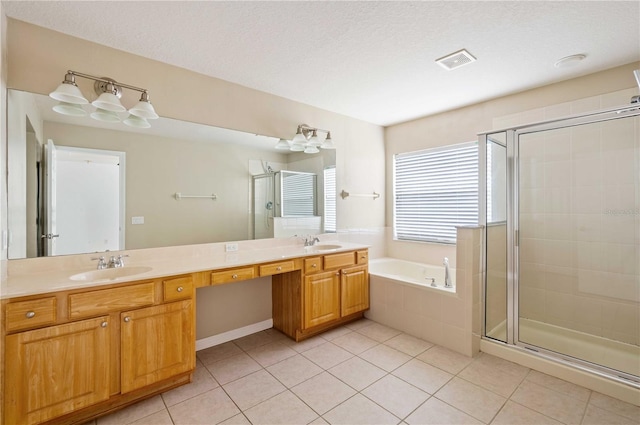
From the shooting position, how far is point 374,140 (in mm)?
4141

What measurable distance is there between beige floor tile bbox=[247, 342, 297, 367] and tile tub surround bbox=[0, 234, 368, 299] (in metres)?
0.86

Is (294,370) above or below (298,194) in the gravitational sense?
below

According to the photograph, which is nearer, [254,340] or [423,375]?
[423,375]

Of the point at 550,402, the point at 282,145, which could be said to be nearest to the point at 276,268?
the point at 282,145

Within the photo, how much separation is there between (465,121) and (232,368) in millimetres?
3516

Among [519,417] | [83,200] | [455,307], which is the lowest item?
[519,417]

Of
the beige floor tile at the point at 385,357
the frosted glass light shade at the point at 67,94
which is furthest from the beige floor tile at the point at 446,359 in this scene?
the frosted glass light shade at the point at 67,94

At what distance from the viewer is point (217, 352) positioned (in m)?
2.63

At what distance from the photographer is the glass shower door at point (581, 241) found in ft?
7.78

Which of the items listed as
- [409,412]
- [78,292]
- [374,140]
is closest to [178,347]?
[78,292]

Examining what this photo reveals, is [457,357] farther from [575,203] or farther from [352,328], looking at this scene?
[575,203]

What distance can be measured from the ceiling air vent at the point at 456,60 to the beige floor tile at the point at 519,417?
8.23 feet

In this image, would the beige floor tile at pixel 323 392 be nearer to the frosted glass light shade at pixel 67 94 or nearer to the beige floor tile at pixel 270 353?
the beige floor tile at pixel 270 353

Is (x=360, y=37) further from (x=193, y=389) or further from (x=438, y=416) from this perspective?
(x=193, y=389)
